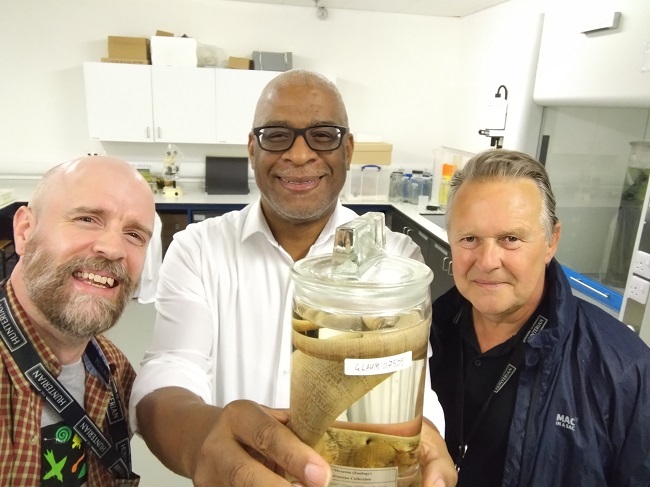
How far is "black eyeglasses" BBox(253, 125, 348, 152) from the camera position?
1.27 metres

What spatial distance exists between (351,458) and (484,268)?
2.64ft

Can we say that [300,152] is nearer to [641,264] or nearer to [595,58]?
[641,264]

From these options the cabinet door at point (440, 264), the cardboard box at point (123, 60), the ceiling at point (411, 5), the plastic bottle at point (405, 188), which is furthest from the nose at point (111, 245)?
the ceiling at point (411, 5)

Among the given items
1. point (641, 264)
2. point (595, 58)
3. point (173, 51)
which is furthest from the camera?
point (173, 51)

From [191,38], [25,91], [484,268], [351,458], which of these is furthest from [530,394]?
[25,91]

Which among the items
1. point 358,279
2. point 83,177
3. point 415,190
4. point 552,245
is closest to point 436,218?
point 415,190

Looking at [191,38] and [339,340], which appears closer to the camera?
[339,340]

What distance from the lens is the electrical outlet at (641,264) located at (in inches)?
78.0

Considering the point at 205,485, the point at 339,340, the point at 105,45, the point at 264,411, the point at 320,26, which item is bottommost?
the point at 205,485

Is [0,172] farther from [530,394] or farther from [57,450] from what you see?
[530,394]

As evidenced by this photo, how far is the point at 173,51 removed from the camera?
4312 mm

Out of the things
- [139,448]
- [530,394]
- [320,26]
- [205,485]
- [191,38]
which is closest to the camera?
[205,485]

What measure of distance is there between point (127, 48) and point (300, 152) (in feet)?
12.5

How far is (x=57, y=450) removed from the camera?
906 mm
